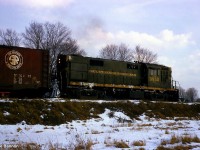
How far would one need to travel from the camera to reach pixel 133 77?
33625mm

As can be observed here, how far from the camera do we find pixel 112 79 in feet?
104

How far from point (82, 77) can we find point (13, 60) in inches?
286

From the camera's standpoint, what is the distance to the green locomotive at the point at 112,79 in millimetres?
28688

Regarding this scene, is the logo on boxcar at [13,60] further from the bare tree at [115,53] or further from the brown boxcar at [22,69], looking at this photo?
the bare tree at [115,53]

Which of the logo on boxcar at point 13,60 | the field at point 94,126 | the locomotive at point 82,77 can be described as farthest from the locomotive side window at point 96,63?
the logo on boxcar at point 13,60

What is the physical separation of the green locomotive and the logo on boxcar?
4903mm

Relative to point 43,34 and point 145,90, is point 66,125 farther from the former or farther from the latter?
point 43,34

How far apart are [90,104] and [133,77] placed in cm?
1057

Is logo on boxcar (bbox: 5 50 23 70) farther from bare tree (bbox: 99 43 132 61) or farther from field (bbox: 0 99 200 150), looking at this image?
bare tree (bbox: 99 43 132 61)

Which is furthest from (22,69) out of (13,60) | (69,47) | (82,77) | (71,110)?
(69,47)

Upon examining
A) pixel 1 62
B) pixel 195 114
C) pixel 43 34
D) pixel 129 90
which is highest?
pixel 43 34

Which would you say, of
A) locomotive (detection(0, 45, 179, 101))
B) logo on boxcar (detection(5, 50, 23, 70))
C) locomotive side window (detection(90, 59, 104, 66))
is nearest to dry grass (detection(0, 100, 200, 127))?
locomotive (detection(0, 45, 179, 101))

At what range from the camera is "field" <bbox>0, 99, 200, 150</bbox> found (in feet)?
39.2

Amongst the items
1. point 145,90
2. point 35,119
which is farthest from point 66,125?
point 145,90
